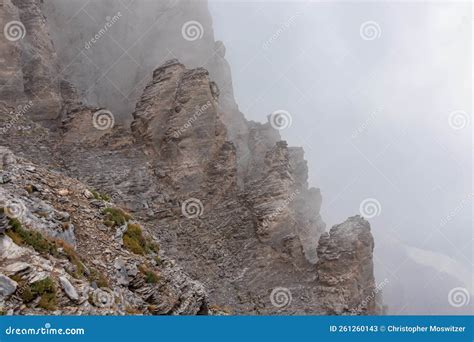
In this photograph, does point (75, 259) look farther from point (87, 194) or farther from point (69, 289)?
point (87, 194)

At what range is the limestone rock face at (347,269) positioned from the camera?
52934mm

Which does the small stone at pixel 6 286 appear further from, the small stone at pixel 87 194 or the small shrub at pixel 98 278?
the small stone at pixel 87 194

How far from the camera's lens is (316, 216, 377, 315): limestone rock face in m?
52.9

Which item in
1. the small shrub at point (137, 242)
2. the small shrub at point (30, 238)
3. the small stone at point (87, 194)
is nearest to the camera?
the small shrub at point (30, 238)

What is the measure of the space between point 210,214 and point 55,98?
27.9 metres

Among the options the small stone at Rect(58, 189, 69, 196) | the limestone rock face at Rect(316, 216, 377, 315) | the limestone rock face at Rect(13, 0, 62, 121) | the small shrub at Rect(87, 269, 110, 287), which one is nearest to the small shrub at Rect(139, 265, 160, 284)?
the small shrub at Rect(87, 269, 110, 287)

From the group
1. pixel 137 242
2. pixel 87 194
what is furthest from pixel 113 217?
pixel 87 194

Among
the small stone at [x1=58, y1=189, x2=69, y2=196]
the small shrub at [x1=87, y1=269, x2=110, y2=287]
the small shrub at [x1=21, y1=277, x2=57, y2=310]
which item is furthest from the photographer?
the small stone at [x1=58, y1=189, x2=69, y2=196]

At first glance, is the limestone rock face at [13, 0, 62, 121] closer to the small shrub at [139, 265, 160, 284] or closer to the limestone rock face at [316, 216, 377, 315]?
the small shrub at [139, 265, 160, 284]

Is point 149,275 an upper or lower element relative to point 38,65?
lower

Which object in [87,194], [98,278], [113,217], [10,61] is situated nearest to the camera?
[98,278]

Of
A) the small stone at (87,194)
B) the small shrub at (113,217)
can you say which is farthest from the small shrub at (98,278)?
the small stone at (87,194)

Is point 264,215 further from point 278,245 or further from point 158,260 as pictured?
point 158,260

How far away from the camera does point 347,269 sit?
56.0m
